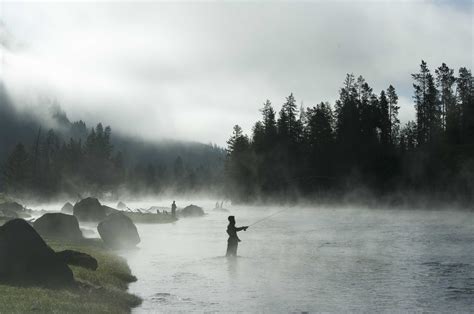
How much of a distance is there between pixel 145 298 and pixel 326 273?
38.1ft

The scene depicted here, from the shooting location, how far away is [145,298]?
71.5 ft

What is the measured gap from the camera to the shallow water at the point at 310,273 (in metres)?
20.6

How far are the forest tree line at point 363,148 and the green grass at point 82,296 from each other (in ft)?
283

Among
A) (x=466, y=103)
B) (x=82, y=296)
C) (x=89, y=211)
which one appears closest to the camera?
(x=82, y=296)

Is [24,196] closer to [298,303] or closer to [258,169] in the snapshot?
[258,169]

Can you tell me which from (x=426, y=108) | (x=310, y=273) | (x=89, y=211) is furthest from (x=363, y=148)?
(x=310, y=273)

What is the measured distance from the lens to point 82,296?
1886 cm

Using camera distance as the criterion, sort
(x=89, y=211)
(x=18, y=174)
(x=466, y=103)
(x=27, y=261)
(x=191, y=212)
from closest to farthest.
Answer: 1. (x=27, y=261)
2. (x=89, y=211)
3. (x=191, y=212)
4. (x=466, y=103)
5. (x=18, y=174)

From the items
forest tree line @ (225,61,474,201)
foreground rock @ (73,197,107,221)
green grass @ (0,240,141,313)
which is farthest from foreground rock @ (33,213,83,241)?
forest tree line @ (225,61,474,201)

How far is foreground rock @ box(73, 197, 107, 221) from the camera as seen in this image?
70.3m

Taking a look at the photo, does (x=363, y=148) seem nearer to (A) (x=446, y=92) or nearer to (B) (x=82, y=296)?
(A) (x=446, y=92)

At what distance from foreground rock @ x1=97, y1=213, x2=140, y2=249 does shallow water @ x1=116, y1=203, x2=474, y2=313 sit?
1617 millimetres

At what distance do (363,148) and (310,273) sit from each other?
10732 cm

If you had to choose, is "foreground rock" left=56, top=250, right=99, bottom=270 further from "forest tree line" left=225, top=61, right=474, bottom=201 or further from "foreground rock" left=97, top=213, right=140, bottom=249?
"forest tree line" left=225, top=61, right=474, bottom=201
